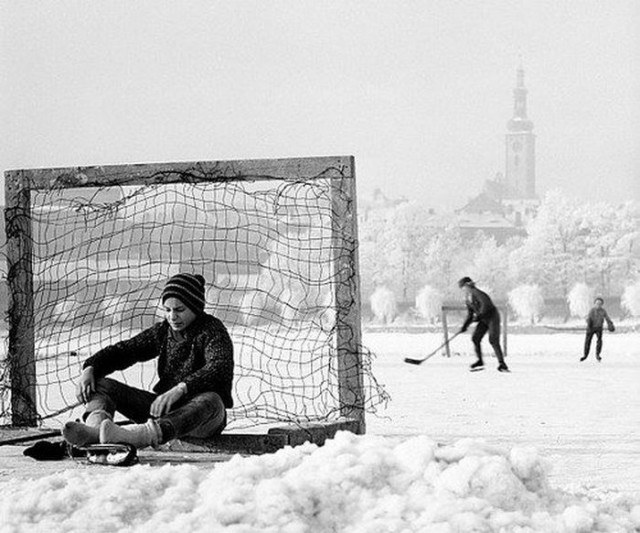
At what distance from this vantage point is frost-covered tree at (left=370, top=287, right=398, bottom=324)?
48969 mm

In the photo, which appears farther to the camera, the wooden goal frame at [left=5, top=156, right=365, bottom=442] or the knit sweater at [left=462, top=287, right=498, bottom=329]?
the knit sweater at [left=462, top=287, right=498, bottom=329]

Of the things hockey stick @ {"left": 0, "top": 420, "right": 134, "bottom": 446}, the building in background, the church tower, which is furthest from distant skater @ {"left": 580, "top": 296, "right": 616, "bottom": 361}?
the church tower

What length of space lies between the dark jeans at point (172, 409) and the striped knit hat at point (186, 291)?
47 cm

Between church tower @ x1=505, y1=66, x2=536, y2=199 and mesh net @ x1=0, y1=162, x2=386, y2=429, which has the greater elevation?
church tower @ x1=505, y1=66, x2=536, y2=199

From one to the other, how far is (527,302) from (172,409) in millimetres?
44461

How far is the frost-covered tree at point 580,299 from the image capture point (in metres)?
49.0

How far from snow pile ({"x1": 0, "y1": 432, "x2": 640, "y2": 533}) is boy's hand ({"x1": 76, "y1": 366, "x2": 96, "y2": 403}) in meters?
1.55

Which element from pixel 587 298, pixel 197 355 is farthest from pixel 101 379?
pixel 587 298

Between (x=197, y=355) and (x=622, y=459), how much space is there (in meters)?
2.40

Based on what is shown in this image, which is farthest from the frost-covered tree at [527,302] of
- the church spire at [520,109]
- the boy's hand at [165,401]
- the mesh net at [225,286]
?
the church spire at [520,109]

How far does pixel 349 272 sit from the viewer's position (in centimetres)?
716

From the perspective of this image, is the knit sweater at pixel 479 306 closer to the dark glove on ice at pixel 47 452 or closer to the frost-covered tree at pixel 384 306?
the dark glove on ice at pixel 47 452

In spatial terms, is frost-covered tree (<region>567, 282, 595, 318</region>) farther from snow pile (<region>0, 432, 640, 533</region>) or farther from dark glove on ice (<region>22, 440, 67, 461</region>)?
snow pile (<region>0, 432, 640, 533</region>)

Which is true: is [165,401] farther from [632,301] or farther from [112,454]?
[632,301]
